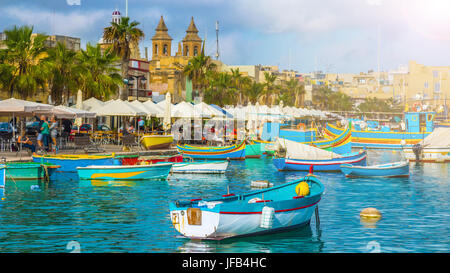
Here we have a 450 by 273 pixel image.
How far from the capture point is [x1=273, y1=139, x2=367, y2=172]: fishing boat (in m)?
37.4

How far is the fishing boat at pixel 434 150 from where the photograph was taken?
49094 mm

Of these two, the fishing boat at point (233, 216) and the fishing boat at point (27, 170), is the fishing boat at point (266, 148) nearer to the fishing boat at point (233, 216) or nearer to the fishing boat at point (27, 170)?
the fishing boat at point (27, 170)

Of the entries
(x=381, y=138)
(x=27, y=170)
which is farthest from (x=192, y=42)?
(x=27, y=170)

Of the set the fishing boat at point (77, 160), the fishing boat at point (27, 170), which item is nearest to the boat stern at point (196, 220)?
the fishing boat at point (27, 170)

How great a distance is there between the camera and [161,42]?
114m

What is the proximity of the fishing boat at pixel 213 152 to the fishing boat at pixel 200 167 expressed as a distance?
781cm

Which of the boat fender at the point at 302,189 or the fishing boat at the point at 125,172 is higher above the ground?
the boat fender at the point at 302,189

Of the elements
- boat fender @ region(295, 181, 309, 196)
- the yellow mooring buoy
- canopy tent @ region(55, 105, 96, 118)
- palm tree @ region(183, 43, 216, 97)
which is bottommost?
the yellow mooring buoy

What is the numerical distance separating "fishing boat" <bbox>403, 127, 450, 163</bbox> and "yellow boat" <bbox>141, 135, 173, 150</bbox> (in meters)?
20.2

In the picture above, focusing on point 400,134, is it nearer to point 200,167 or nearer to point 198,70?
point 198,70

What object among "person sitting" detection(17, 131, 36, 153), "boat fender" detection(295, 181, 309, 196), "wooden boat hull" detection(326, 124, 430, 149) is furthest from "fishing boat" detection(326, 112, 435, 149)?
"boat fender" detection(295, 181, 309, 196)

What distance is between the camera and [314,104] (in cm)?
17025

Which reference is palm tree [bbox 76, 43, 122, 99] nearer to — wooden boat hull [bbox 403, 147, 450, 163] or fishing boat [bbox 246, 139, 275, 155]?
fishing boat [bbox 246, 139, 275, 155]
